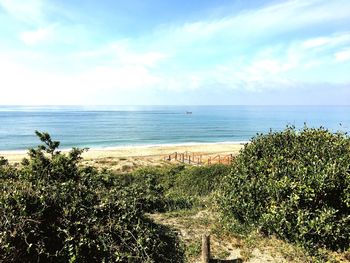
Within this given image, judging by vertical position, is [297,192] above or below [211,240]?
above

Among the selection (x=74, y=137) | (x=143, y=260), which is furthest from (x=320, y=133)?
(x=74, y=137)

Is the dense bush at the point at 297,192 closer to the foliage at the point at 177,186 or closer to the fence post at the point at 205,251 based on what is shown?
the fence post at the point at 205,251

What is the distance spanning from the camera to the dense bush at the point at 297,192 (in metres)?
8.27

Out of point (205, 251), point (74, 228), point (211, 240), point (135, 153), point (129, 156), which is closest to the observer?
point (74, 228)

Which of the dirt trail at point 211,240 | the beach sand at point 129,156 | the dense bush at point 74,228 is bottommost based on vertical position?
the beach sand at point 129,156

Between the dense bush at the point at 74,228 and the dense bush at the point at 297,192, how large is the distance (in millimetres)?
2541

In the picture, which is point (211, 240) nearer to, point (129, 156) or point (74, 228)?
point (74, 228)

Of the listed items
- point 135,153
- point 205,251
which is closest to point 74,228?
point 205,251

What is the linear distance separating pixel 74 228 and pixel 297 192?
5.74 meters

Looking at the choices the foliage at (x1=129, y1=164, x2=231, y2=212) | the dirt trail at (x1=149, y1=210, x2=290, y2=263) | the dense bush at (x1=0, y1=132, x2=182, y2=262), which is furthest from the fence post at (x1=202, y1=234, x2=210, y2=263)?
the foliage at (x1=129, y1=164, x2=231, y2=212)

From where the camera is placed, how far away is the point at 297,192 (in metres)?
8.47

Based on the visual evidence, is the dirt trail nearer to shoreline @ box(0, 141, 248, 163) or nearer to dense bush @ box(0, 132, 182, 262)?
dense bush @ box(0, 132, 182, 262)

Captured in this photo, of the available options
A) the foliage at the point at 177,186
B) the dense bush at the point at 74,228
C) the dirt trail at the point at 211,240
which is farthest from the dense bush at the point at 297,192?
the foliage at the point at 177,186

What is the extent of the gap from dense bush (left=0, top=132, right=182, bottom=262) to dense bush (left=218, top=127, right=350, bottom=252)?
2541 millimetres
